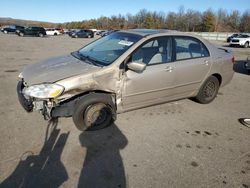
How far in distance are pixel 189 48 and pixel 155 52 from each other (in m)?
0.89

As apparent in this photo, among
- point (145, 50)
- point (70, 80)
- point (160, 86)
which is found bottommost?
point (160, 86)

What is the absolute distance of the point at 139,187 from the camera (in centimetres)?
253

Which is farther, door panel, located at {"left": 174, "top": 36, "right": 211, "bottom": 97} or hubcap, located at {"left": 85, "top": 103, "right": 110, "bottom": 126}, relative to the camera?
door panel, located at {"left": 174, "top": 36, "right": 211, "bottom": 97}

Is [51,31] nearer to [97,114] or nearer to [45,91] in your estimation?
[97,114]

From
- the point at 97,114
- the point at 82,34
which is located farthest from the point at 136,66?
the point at 82,34

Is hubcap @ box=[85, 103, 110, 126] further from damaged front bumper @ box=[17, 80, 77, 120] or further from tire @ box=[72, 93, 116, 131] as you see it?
damaged front bumper @ box=[17, 80, 77, 120]

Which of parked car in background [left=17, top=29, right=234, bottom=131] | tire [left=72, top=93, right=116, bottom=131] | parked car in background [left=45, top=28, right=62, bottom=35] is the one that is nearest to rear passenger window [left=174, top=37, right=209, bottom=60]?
parked car in background [left=17, top=29, right=234, bottom=131]

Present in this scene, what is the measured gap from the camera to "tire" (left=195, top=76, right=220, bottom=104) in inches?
193

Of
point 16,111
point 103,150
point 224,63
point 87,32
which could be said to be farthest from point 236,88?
point 87,32

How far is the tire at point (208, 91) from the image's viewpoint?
193 inches

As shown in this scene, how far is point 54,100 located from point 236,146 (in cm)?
294

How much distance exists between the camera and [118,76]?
11.8 feet

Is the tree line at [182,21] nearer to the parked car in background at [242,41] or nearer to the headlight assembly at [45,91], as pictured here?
the parked car in background at [242,41]

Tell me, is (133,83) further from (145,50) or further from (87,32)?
(87,32)
